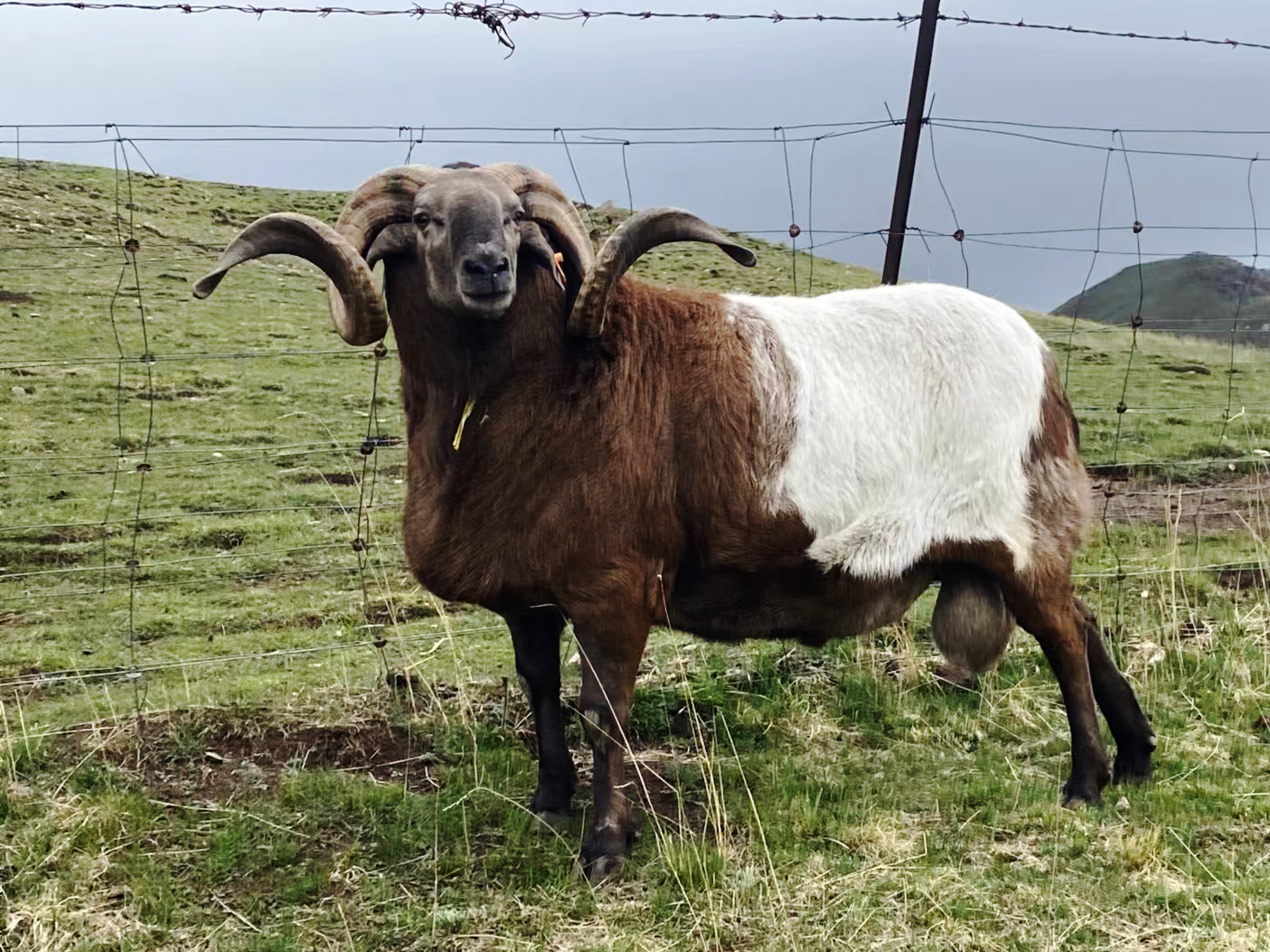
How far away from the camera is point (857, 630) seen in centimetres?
508

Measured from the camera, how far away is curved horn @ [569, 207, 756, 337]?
169 inches

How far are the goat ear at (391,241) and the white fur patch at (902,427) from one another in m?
1.43

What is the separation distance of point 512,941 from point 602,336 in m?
2.30

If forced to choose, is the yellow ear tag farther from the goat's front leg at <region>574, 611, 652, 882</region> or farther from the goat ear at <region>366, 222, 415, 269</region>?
the goat's front leg at <region>574, 611, 652, 882</region>

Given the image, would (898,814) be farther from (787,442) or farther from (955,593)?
(787,442)

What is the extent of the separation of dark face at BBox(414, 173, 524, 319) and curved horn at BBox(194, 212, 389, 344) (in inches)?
9.9

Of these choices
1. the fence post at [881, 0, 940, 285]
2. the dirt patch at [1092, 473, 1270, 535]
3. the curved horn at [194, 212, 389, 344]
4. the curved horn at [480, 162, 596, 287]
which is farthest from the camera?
the dirt patch at [1092, 473, 1270, 535]

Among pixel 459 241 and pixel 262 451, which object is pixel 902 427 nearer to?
pixel 459 241

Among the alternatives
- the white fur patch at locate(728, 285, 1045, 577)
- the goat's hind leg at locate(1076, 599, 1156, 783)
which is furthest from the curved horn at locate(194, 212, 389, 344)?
the goat's hind leg at locate(1076, 599, 1156, 783)

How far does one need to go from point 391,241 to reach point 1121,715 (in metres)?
4.00

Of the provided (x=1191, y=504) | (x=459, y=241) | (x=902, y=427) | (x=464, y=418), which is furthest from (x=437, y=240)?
(x=1191, y=504)

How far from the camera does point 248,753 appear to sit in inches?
213

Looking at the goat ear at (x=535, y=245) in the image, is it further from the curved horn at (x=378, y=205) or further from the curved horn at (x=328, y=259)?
the curved horn at (x=328, y=259)

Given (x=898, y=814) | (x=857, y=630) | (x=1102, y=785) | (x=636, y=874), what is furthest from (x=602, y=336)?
(x=1102, y=785)
